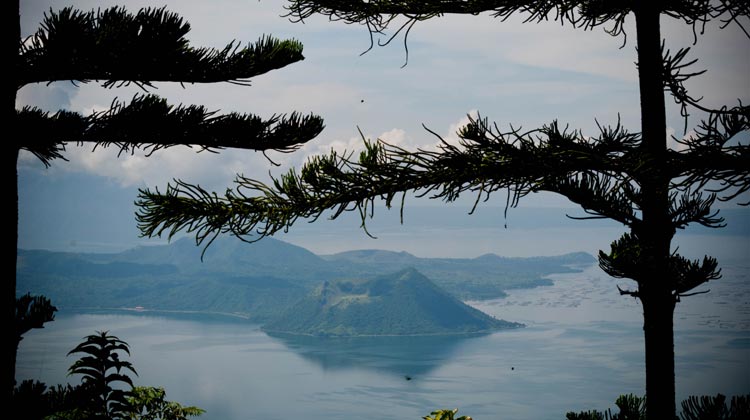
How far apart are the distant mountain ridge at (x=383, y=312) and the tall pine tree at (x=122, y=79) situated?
98306 millimetres

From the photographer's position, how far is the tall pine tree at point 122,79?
358cm

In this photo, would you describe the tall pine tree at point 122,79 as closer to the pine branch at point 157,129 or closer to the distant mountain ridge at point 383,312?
the pine branch at point 157,129

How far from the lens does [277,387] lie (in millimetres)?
73688

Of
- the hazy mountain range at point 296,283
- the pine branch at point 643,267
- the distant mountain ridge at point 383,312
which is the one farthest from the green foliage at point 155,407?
the hazy mountain range at point 296,283

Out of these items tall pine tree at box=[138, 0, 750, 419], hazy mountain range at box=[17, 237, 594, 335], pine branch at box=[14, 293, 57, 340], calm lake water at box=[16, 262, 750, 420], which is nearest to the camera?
→ tall pine tree at box=[138, 0, 750, 419]

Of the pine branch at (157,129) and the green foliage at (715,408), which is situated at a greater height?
the pine branch at (157,129)

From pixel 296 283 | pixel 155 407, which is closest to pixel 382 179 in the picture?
pixel 155 407

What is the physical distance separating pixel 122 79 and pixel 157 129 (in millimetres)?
349

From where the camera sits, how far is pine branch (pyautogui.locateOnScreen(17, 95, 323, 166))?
4020mm

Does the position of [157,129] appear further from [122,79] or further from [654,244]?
[654,244]

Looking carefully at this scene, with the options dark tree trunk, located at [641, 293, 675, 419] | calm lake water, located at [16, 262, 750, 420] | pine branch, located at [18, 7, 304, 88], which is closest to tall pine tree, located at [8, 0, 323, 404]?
pine branch, located at [18, 7, 304, 88]

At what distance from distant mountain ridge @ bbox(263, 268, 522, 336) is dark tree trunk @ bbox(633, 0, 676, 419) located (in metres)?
98.6

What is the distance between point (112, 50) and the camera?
370 centimetres

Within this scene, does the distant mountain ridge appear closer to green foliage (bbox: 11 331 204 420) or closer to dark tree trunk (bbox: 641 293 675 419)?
green foliage (bbox: 11 331 204 420)
